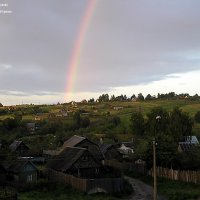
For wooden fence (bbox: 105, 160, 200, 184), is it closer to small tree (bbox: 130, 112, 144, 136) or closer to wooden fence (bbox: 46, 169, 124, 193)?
wooden fence (bbox: 46, 169, 124, 193)

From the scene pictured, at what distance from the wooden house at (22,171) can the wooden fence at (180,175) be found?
53.1 feet

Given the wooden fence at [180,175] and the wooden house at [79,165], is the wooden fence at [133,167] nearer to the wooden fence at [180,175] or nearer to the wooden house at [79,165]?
the wooden fence at [180,175]

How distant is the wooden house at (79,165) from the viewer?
52.8 m

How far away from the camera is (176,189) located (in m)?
46.2

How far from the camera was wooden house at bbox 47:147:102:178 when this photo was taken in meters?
52.8

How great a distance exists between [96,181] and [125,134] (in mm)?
82786

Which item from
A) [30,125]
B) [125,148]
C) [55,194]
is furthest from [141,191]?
[30,125]

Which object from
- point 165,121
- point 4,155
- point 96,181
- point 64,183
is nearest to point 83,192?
point 96,181

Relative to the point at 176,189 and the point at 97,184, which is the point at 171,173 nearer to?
the point at 176,189

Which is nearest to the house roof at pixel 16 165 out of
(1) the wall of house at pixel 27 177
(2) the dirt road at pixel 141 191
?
(1) the wall of house at pixel 27 177

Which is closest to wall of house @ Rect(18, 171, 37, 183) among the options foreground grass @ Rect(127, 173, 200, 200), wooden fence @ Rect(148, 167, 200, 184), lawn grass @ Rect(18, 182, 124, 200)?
lawn grass @ Rect(18, 182, 124, 200)

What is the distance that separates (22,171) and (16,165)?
5.63 ft

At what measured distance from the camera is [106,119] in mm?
148875

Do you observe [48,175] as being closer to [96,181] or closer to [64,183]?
[64,183]
